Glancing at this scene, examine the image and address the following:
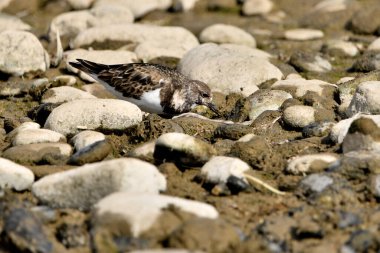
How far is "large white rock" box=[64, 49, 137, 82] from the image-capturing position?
11758 millimetres

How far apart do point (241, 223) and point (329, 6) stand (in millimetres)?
10107

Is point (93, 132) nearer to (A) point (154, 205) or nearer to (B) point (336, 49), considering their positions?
(A) point (154, 205)

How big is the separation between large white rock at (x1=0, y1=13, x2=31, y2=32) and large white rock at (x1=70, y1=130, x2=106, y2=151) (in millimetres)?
6320

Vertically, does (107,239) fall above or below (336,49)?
above

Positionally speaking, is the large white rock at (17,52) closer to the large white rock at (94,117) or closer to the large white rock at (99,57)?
the large white rock at (99,57)

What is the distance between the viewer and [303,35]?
1447 cm

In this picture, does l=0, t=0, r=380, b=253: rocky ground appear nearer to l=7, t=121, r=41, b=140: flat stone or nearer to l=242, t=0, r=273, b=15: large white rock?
l=7, t=121, r=41, b=140: flat stone

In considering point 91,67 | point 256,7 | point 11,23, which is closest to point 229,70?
point 91,67

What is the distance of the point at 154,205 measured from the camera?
19.3 ft

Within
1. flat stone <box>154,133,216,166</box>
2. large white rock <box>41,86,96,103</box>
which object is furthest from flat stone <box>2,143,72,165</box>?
Result: large white rock <box>41,86,96,103</box>

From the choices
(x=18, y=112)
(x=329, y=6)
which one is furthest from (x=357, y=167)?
(x=329, y=6)

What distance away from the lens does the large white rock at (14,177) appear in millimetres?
6922

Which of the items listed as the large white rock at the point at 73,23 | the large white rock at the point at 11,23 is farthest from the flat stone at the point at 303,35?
the large white rock at the point at 11,23

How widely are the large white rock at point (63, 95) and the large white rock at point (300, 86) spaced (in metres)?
2.36
